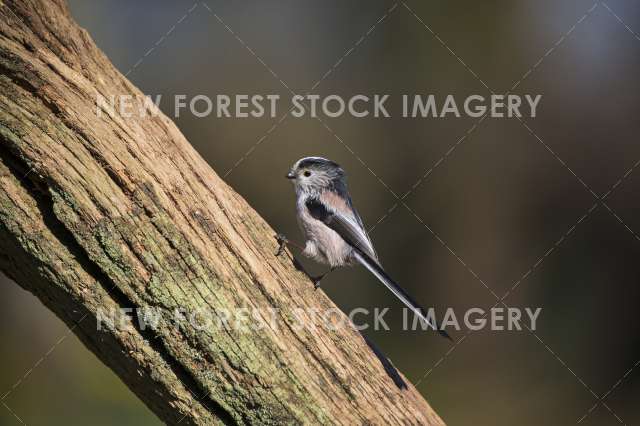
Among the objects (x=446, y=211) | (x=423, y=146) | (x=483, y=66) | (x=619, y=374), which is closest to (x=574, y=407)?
(x=619, y=374)

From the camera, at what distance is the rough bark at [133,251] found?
235cm

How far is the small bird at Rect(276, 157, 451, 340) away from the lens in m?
3.67

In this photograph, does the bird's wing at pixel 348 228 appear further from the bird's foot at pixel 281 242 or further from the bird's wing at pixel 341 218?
the bird's foot at pixel 281 242

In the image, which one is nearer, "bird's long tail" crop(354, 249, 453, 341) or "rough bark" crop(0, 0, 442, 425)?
"rough bark" crop(0, 0, 442, 425)

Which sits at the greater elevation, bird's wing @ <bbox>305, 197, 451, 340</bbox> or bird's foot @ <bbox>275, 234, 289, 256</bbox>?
bird's wing @ <bbox>305, 197, 451, 340</bbox>

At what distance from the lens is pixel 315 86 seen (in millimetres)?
8414

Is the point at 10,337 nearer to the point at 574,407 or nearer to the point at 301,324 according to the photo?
the point at 301,324

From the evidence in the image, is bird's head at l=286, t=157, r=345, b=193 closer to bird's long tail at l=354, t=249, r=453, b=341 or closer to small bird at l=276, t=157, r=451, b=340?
small bird at l=276, t=157, r=451, b=340

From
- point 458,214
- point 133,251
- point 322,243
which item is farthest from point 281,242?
point 458,214

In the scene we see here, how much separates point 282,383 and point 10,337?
570 centimetres

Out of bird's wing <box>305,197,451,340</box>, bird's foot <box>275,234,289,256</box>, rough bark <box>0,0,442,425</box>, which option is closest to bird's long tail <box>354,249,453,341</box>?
bird's wing <box>305,197,451,340</box>

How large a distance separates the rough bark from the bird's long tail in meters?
0.53

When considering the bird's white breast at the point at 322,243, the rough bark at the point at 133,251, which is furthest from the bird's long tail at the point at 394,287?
the rough bark at the point at 133,251

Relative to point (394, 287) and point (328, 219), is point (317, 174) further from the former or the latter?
point (394, 287)
